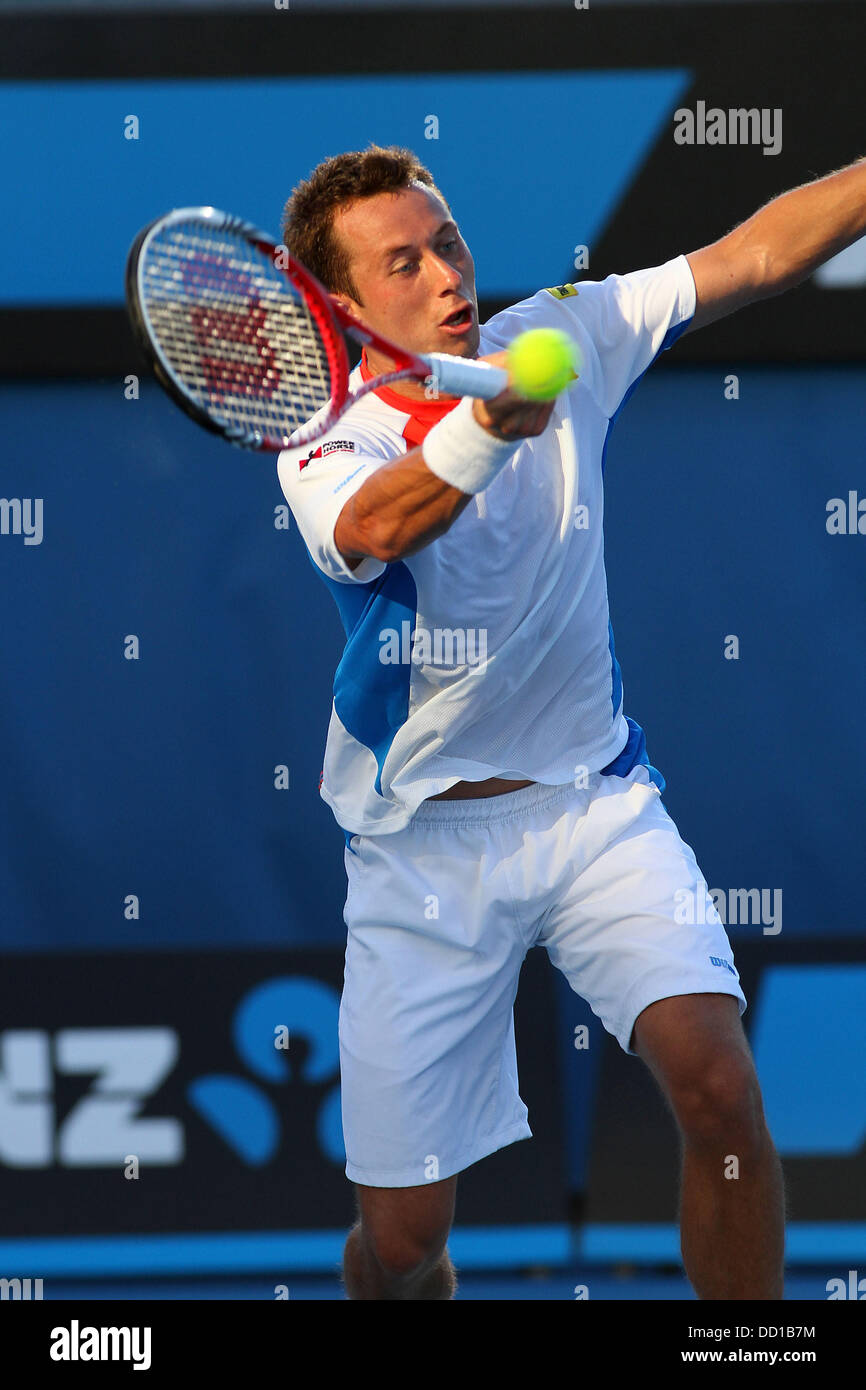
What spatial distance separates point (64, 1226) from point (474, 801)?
1860 mm

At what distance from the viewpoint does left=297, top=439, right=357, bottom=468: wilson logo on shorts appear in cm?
264

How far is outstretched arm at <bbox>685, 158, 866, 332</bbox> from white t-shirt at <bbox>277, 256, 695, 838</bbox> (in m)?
0.05

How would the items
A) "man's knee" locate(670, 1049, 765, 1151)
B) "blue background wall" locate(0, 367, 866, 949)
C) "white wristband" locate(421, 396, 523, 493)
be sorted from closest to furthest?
"white wristband" locate(421, 396, 523, 493)
"man's knee" locate(670, 1049, 765, 1151)
"blue background wall" locate(0, 367, 866, 949)

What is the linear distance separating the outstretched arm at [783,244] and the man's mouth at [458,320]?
46cm

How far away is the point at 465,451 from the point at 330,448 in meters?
0.48

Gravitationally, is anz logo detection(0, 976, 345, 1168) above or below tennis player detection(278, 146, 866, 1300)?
below

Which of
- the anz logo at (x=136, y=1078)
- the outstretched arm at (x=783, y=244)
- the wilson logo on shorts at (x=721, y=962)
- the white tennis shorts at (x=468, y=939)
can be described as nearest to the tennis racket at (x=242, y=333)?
the outstretched arm at (x=783, y=244)

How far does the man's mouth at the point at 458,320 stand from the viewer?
9.02 ft

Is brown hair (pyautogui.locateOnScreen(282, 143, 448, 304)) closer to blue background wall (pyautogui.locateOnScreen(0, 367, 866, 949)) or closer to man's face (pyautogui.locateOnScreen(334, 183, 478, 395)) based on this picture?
man's face (pyautogui.locateOnScreen(334, 183, 478, 395))

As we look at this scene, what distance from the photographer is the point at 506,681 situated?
282cm

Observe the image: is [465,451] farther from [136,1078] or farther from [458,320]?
[136,1078]

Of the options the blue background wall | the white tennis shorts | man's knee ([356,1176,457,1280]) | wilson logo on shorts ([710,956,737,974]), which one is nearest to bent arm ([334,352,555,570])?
the white tennis shorts

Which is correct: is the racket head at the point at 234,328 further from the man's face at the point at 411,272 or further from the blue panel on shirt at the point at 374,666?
the blue panel on shirt at the point at 374,666

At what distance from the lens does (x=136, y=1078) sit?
4031mm
